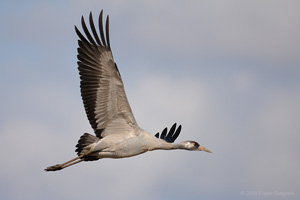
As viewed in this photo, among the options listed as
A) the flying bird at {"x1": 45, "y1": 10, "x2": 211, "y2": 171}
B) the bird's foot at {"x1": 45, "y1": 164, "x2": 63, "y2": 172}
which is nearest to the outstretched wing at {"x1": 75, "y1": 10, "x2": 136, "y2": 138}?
the flying bird at {"x1": 45, "y1": 10, "x2": 211, "y2": 171}

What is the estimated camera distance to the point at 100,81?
23.5 m

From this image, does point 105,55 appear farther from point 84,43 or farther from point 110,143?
point 110,143

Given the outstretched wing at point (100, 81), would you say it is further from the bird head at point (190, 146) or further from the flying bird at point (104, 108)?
the bird head at point (190, 146)

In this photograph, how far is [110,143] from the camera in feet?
78.3

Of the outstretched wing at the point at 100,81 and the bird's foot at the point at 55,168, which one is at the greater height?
the outstretched wing at the point at 100,81

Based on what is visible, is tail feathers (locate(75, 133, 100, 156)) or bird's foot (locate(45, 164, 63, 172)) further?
bird's foot (locate(45, 164, 63, 172))

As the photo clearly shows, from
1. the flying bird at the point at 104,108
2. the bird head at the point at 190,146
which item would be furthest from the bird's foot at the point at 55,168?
the bird head at the point at 190,146

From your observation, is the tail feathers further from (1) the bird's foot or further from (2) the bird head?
(2) the bird head

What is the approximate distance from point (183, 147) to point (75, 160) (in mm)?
3447

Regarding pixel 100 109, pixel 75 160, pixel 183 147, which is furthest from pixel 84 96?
pixel 183 147

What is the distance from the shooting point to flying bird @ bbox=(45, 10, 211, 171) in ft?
76.8

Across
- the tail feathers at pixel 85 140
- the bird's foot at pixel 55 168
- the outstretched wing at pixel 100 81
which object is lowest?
the bird's foot at pixel 55 168

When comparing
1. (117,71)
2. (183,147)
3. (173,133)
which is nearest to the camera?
(117,71)

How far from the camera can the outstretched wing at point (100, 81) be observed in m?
23.3
